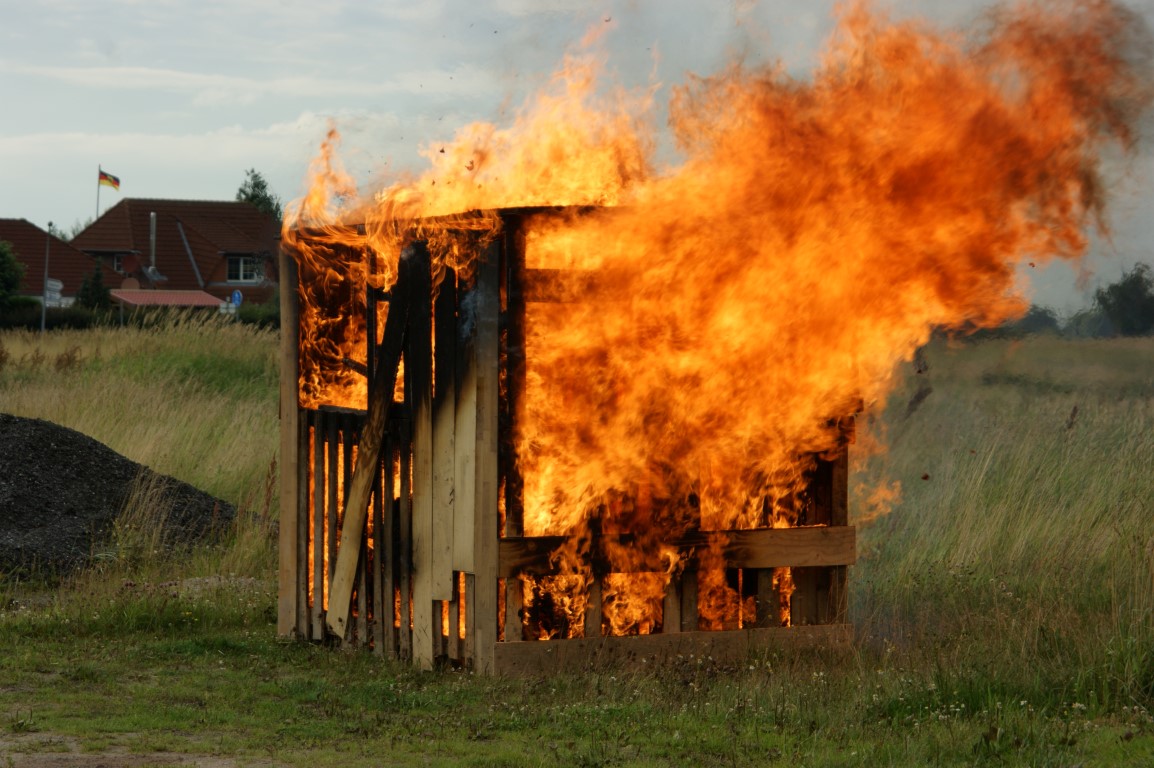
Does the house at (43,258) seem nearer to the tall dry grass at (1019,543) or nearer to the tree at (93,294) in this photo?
the tree at (93,294)

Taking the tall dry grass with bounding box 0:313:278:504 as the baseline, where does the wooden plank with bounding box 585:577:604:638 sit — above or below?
below

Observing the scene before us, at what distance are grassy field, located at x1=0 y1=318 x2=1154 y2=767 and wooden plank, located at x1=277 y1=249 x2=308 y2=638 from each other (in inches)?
14.5

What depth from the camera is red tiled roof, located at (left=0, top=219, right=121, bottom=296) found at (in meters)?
64.2

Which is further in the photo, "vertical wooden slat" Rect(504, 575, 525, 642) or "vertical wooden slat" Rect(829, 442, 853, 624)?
"vertical wooden slat" Rect(829, 442, 853, 624)

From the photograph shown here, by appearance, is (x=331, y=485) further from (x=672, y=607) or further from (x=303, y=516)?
(x=672, y=607)

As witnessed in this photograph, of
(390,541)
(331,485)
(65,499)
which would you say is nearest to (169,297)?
(65,499)

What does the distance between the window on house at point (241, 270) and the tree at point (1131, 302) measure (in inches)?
2287

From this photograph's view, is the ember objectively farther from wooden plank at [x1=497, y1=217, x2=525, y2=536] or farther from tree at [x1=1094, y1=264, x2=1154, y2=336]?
tree at [x1=1094, y1=264, x2=1154, y2=336]

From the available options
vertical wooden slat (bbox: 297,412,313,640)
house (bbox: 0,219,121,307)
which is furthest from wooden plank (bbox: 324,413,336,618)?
house (bbox: 0,219,121,307)

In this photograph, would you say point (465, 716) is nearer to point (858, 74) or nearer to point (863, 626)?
point (863, 626)

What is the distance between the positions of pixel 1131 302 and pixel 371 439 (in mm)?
10276

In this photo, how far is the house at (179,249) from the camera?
70.8m

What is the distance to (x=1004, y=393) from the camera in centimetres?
1873

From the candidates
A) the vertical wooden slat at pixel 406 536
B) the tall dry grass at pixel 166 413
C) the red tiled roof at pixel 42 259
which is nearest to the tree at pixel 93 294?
the red tiled roof at pixel 42 259
